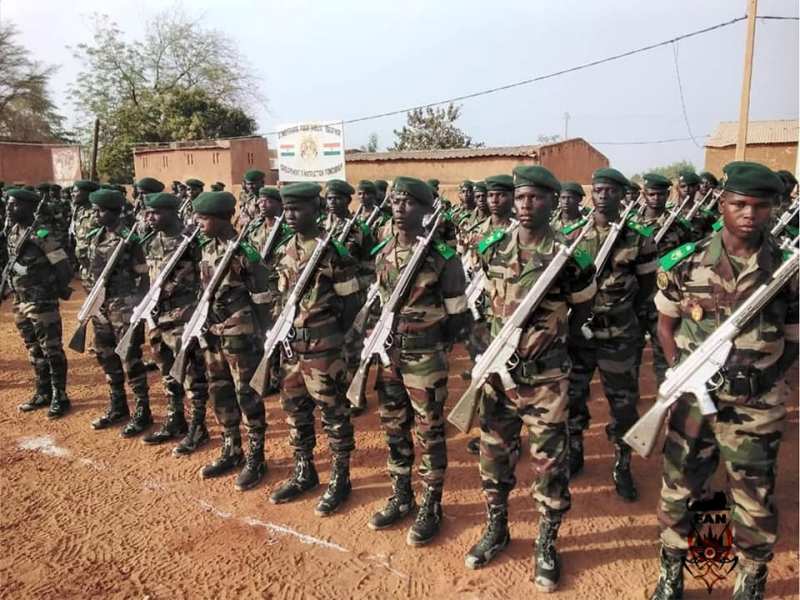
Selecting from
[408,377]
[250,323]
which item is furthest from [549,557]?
[250,323]

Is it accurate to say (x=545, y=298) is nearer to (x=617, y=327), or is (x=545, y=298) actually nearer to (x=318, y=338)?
(x=617, y=327)

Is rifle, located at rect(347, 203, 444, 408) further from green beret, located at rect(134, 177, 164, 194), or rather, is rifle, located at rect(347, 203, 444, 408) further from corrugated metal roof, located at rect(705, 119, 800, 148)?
corrugated metal roof, located at rect(705, 119, 800, 148)

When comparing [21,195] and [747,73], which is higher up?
[747,73]

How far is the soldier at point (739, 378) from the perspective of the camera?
2762mm

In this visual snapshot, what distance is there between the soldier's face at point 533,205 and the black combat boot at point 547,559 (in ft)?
5.91

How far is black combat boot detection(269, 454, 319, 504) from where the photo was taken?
443 cm

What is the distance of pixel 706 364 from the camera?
2812mm

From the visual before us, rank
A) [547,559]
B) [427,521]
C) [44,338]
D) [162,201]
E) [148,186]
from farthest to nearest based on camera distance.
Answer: [148,186] < [44,338] < [162,201] < [427,521] < [547,559]

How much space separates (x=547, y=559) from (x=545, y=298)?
1.61 m

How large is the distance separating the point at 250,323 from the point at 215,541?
165 cm

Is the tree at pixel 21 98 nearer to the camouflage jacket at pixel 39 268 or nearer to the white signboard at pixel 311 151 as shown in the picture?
the white signboard at pixel 311 151

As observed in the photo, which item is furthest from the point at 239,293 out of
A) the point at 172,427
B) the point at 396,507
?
the point at 396,507

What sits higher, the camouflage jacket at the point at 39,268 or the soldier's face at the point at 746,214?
the soldier's face at the point at 746,214

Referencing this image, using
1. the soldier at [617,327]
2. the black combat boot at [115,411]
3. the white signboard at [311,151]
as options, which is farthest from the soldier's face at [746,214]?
the white signboard at [311,151]
